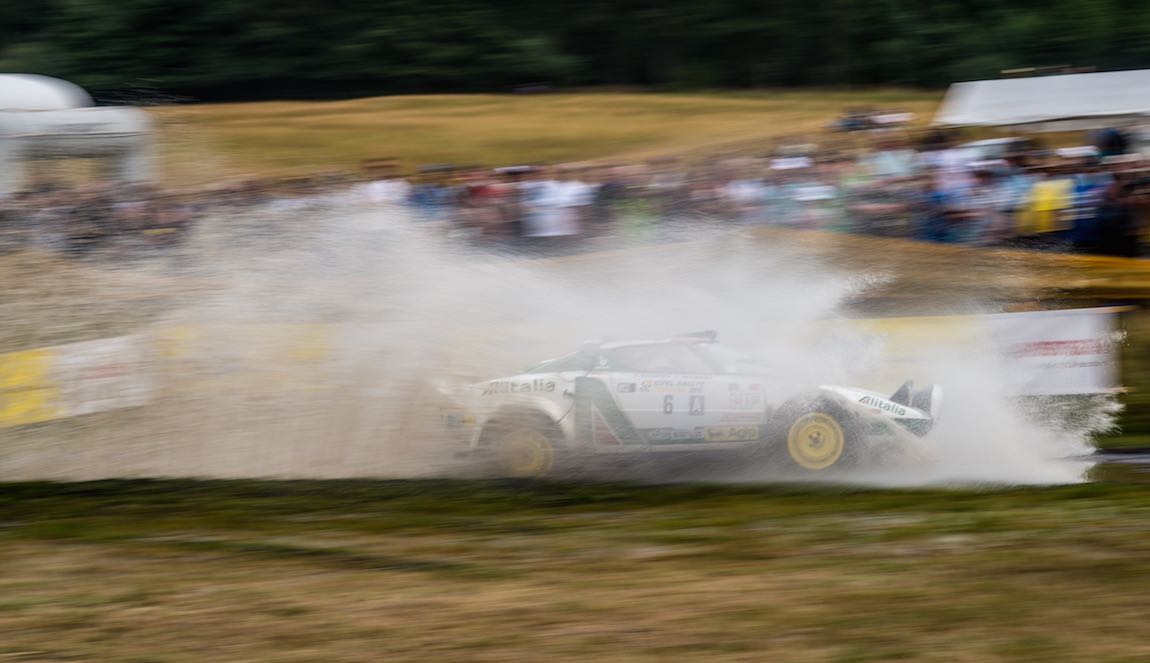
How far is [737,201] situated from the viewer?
9.90 meters

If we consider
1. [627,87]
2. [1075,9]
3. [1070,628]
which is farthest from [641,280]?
[1075,9]

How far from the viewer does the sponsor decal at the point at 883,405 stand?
21.0ft

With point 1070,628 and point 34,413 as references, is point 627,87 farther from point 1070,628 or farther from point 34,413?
point 1070,628

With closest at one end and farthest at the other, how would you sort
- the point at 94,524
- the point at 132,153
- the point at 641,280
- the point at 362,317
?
1. the point at 94,524
2. the point at 362,317
3. the point at 641,280
4. the point at 132,153

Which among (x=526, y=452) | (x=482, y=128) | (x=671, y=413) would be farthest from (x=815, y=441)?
(x=482, y=128)

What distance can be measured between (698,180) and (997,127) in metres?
2.64

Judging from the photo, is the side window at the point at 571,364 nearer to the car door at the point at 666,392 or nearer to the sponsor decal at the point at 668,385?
the car door at the point at 666,392

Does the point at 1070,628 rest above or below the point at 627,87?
below

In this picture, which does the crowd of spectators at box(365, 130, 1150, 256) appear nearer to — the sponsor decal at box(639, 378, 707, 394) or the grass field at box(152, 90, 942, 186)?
the grass field at box(152, 90, 942, 186)

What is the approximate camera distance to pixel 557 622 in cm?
411

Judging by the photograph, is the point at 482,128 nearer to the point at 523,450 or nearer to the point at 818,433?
the point at 523,450

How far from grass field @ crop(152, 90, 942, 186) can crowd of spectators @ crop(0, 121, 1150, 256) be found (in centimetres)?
124

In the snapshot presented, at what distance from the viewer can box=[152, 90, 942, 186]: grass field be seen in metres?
14.3

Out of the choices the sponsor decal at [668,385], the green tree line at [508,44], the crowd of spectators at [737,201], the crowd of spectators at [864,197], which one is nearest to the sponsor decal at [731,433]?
the sponsor decal at [668,385]
